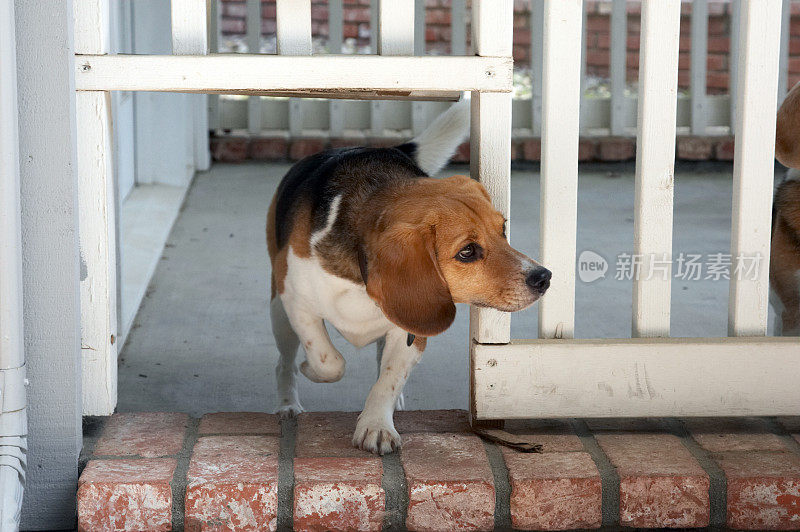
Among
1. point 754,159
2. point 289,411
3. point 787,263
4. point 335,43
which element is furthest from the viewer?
point 335,43

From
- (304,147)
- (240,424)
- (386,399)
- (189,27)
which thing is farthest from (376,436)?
(304,147)

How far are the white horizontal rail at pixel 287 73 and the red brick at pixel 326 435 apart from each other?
2.47 feet

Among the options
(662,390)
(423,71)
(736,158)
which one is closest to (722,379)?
(662,390)

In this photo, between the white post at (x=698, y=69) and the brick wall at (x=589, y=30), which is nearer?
the white post at (x=698, y=69)

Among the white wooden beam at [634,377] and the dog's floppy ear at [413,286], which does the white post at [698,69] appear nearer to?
the white wooden beam at [634,377]

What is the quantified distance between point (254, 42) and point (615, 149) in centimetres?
276

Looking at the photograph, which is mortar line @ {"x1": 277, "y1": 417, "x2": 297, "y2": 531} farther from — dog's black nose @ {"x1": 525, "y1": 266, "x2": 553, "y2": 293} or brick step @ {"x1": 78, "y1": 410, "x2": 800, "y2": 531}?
dog's black nose @ {"x1": 525, "y1": 266, "x2": 553, "y2": 293}

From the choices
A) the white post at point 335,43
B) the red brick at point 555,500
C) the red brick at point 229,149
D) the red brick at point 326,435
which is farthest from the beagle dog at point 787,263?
the red brick at point 229,149

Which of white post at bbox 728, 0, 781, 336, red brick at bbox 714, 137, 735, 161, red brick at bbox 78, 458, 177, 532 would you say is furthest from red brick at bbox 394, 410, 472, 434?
red brick at bbox 714, 137, 735, 161

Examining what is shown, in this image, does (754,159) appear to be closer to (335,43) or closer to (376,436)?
(376,436)

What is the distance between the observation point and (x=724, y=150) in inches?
294

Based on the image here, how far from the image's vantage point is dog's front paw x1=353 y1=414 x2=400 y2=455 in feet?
6.97

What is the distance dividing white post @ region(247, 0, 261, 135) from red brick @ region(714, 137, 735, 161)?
3.41 metres

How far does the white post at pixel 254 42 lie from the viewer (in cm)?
675
